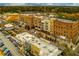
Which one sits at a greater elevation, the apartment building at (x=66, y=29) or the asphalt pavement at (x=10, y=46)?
the apartment building at (x=66, y=29)

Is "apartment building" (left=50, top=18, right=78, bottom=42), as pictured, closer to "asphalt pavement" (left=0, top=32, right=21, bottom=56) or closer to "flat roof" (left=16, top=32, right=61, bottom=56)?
"flat roof" (left=16, top=32, right=61, bottom=56)

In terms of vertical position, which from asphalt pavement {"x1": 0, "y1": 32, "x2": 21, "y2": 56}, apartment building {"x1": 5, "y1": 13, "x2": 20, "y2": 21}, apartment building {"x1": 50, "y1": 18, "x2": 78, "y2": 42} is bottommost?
asphalt pavement {"x1": 0, "y1": 32, "x2": 21, "y2": 56}

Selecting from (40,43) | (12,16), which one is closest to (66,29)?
(40,43)

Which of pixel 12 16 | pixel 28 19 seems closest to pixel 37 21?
pixel 28 19

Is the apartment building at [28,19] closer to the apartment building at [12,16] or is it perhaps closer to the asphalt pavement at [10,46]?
the apartment building at [12,16]

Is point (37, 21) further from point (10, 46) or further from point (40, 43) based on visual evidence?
point (10, 46)

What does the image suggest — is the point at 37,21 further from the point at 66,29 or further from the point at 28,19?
the point at 66,29

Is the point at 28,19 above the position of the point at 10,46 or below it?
above

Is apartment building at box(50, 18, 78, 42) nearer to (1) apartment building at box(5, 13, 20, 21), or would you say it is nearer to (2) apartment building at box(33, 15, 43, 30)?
(2) apartment building at box(33, 15, 43, 30)

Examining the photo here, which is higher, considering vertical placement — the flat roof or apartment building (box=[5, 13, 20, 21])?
apartment building (box=[5, 13, 20, 21])

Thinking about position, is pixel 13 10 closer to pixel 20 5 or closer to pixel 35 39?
pixel 20 5

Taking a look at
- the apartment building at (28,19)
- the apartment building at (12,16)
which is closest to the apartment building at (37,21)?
the apartment building at (28,19)

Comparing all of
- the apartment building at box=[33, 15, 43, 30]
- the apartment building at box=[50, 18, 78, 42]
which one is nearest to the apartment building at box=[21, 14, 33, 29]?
the apartment building at box=[33, 15, 43, 30]

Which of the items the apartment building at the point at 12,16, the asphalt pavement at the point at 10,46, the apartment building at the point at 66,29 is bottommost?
the asphalt pavement at the point at 10,46
